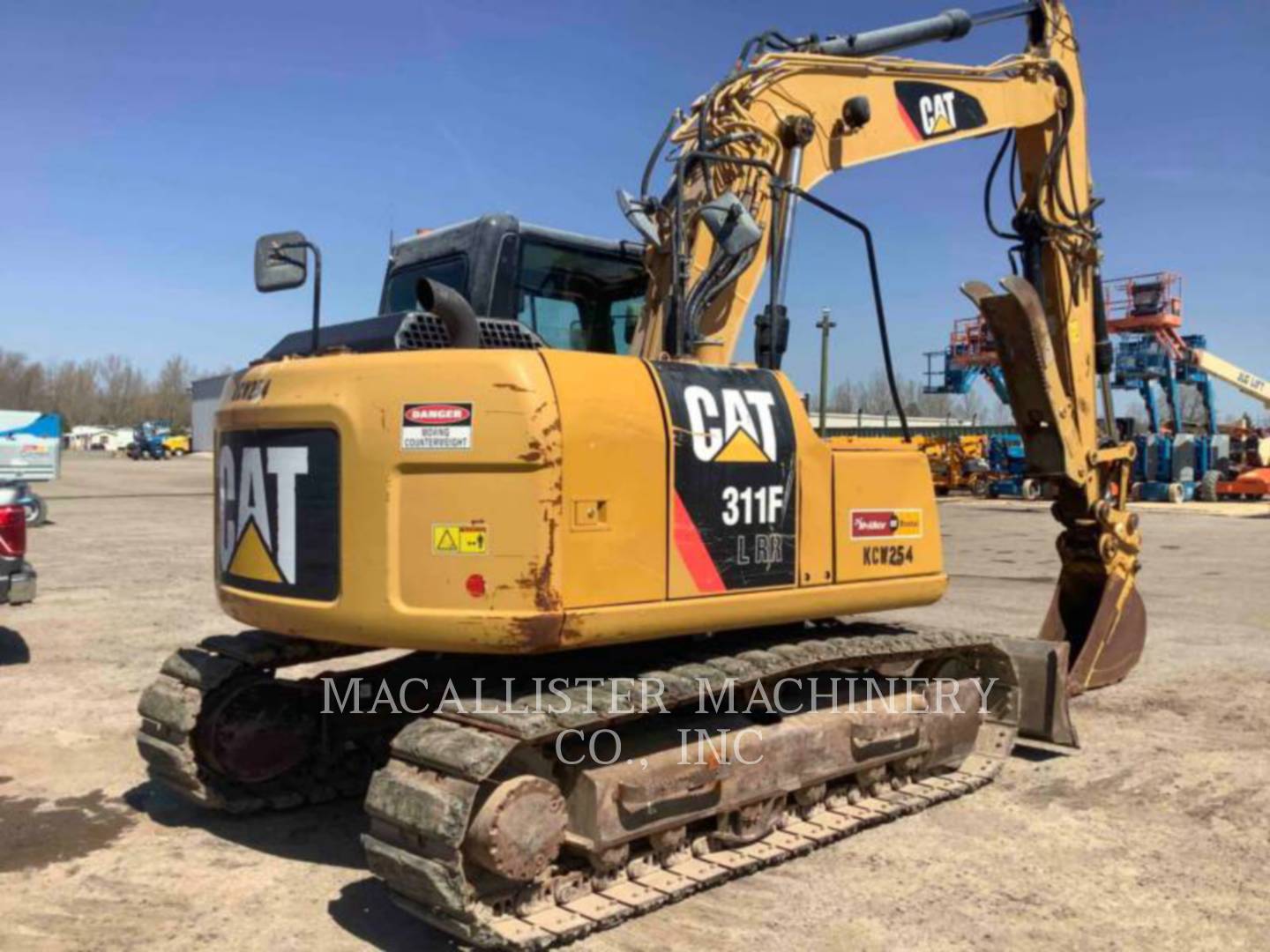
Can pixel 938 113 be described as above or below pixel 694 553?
above

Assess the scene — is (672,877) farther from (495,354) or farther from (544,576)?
(495,354)

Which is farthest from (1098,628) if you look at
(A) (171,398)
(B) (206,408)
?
(A) (171,398)

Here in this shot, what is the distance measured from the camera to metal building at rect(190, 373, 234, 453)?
16.3ft

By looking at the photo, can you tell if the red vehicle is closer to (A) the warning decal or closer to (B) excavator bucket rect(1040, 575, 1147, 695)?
(A) the warning decal

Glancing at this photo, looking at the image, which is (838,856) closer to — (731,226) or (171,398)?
(731,226)

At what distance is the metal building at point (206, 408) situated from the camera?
16.3 feet

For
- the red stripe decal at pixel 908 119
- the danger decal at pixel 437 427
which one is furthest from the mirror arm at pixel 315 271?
the red stripe decal at pixel 908 119

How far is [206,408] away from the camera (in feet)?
17.3

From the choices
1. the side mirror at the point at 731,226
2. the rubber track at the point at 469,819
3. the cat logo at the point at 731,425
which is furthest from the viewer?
the side mirror at the point at 731,226

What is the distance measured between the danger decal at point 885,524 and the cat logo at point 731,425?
647mm

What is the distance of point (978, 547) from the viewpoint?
1869 cm

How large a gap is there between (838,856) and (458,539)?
→ 7.40 ft

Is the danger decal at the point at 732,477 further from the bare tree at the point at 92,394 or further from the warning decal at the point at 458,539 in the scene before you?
the bare tree at the point at 92,394

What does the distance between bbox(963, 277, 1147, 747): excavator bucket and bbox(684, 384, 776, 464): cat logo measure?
8.72ft
